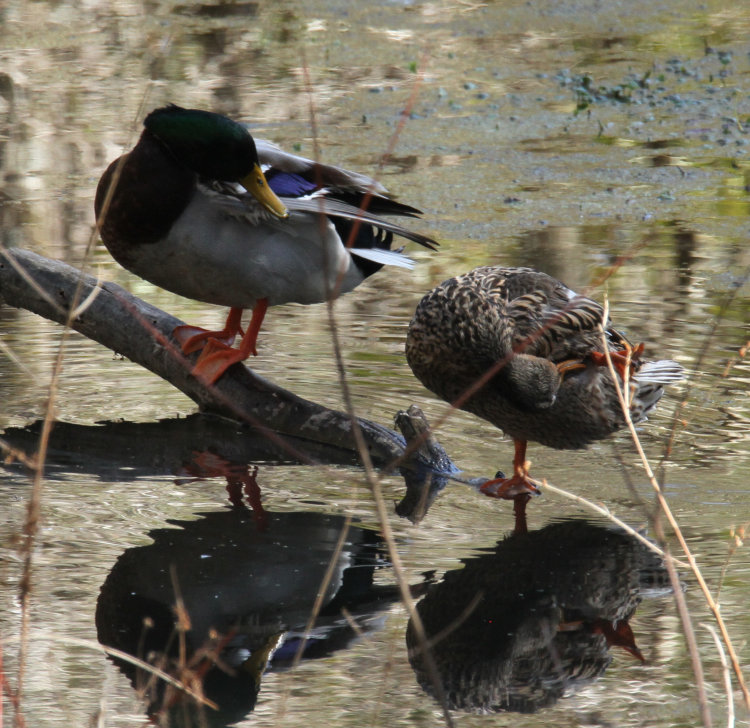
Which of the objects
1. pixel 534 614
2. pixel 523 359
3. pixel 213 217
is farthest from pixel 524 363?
pixel 213 217

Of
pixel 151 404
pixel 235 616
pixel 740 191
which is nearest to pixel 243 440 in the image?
pixel 151 404

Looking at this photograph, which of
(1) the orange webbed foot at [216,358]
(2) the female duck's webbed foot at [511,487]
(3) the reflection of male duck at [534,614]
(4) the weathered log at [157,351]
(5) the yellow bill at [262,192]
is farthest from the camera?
(1) the orange webbed foot at [216,358]

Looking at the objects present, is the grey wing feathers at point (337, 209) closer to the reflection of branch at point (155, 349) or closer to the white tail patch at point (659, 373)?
the reflection of branch at point (155, 349)

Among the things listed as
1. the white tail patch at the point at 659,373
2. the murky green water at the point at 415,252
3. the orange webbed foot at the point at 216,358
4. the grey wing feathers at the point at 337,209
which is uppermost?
the grey wing feathers at the point at 337,209

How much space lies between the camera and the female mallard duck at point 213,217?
14.9 ft

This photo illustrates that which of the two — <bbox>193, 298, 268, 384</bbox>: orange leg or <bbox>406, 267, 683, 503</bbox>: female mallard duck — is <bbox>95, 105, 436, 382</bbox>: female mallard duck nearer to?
<bbox>193, 298, 268, 384</bbox>: orange leg

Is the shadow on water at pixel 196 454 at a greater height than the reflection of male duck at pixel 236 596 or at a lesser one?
lesser

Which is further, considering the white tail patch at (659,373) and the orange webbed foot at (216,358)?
the orange webbed foot at (216,358)

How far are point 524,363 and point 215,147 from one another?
143 cm

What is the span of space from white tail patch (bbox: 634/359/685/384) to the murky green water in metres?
0.26

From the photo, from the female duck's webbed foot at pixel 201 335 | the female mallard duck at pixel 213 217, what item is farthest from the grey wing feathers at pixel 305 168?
the female duck's webbed foot at pixel 201 335

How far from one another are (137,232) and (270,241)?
47 centimetres

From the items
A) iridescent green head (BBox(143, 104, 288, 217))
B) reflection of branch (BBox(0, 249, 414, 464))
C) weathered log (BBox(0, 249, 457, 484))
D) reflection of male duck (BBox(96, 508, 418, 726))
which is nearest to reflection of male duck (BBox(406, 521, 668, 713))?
reflection of male duck (BBox(96, 508, 418, 726))

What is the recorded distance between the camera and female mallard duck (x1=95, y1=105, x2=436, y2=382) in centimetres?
455
